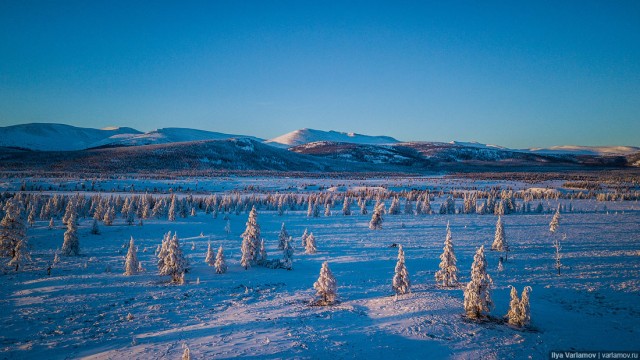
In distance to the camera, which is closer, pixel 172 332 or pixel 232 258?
pixel 172 332

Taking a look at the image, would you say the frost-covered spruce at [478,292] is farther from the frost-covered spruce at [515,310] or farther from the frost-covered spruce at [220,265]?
the frost-covered spruce at [220,265]

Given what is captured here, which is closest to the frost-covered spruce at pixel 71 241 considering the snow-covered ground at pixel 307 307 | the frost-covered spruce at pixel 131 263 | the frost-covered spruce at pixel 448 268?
the snow-covered ground at pixel 307 307

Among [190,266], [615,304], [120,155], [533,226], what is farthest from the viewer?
[120,155]

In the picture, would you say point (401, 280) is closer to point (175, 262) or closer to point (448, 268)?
point (448, 268)

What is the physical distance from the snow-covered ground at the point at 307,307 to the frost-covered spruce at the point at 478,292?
2.50 ft

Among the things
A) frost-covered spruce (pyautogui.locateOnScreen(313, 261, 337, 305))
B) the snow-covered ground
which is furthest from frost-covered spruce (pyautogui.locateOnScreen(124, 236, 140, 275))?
frost-covered spruce (pyautogui.locateOnScreen(313, 261, 337, 305))

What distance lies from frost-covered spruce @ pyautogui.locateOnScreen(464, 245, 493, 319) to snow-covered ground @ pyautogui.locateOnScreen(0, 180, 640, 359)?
0.76 metres

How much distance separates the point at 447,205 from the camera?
2240 inches

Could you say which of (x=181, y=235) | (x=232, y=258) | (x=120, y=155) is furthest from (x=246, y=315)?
(x=120, y=155)

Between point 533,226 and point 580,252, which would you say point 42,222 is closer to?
point 580,252

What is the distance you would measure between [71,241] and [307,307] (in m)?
19.4

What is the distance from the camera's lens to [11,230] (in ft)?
75.6

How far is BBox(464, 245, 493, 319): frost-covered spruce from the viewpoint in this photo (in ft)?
52.5

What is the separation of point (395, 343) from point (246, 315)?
6.82 meters
